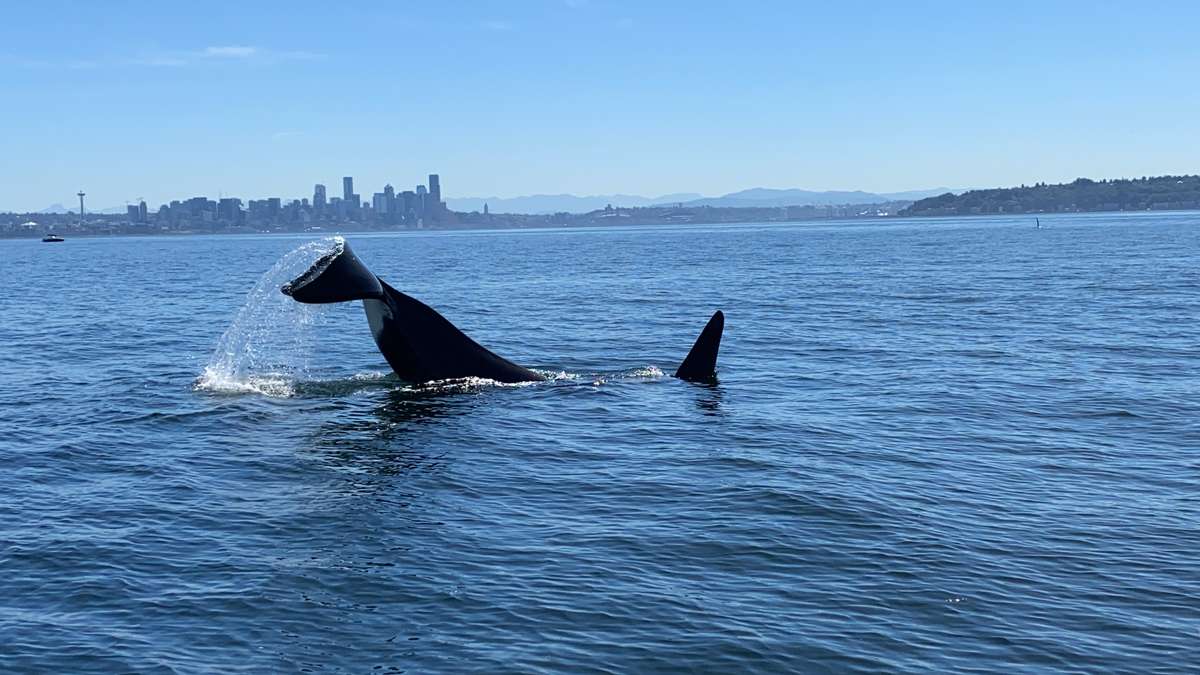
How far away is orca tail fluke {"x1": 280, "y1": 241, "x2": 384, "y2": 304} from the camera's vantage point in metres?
20.5

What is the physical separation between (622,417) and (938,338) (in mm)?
16632

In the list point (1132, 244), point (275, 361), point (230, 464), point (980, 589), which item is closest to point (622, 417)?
point (230, 464)

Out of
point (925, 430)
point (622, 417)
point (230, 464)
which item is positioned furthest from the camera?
point (622, 417)

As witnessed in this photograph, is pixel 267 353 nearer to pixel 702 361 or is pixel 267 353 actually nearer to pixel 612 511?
pixel 702 361

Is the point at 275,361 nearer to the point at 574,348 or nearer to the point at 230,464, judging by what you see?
the point at 574,348

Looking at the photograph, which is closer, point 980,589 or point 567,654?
point 567,654

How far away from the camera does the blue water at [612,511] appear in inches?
450

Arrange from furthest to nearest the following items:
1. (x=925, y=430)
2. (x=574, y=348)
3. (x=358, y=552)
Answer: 1. (x=574, y=348)
2. (x=925, y=430)
3. (x=358, y=552)

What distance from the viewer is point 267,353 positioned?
33.9m

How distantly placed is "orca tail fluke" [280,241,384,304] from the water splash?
0.36 m

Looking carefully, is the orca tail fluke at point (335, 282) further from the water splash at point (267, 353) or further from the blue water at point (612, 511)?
the blue water at point (612, 511)

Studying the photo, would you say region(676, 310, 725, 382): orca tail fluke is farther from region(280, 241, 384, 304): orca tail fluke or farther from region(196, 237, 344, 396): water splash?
region(196, 237, 344, 396): water splash

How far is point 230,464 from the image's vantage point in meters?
18.6

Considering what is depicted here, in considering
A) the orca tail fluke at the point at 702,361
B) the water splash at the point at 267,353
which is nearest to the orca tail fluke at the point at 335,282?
the water splash at the point at 267,353
